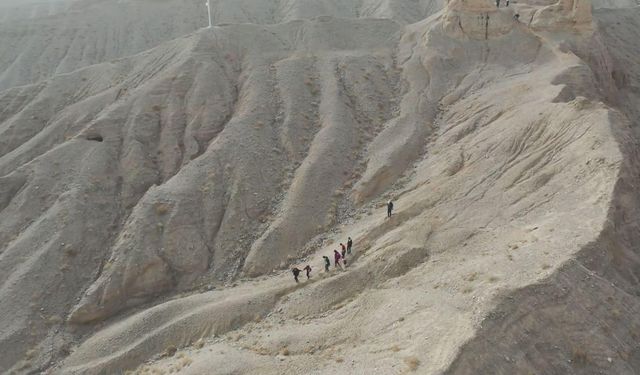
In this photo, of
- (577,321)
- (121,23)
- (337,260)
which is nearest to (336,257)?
(337,260)

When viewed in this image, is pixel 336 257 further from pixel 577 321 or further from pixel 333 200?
pixel 577 321

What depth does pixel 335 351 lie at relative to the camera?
1800 centimetres

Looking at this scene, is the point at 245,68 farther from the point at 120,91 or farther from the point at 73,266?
the point at 73,266

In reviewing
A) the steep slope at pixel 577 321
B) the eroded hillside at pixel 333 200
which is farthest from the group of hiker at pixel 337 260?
the steep slope at pixel 577 321

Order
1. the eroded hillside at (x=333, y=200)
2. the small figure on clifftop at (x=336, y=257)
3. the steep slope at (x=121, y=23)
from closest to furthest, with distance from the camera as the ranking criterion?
1. the eroded hillside at (x=333, y=200)
2. the small figure on clifftop at (x=336, y=257)
3. the steep slope at (x=121, y=23)

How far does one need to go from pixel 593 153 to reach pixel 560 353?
10472 mm

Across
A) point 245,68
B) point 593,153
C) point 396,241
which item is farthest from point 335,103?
point 593,153

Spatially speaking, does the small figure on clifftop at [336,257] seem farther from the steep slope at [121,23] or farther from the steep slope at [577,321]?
the steep slope at [121,23]

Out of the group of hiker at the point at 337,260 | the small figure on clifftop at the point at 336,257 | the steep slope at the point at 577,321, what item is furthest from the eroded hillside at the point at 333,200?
the small figure on clifftop at the point at 336,257

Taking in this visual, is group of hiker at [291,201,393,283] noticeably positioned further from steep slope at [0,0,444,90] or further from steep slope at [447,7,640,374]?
steep slope at [0,0,444,90]

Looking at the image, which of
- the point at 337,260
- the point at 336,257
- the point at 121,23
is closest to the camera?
the point at 336,257

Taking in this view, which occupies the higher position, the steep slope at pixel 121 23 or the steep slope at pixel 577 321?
the steep slope at pixel 121 23

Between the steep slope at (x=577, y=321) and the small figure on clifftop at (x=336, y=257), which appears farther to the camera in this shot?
the small figure on clifftop at (x=336, y=257)

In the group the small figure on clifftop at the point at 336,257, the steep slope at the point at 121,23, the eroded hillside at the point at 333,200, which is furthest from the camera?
the steep slope at the point at 121,23
